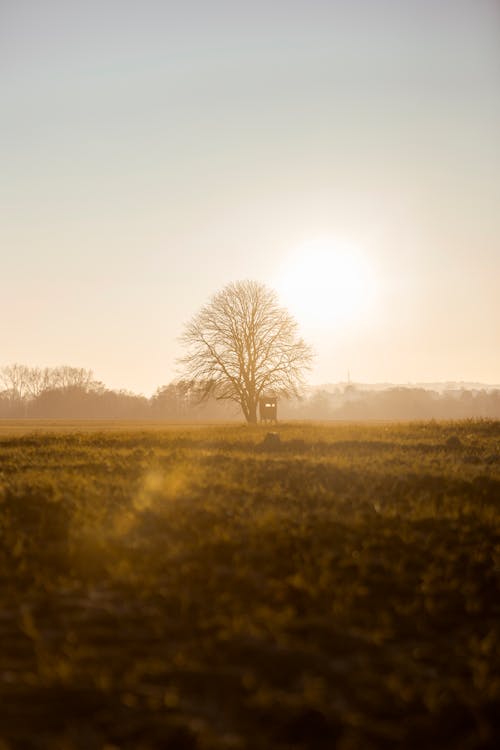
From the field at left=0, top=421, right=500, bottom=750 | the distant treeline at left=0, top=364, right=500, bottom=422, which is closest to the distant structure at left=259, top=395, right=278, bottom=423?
the field at left=0, top=421, right=500, bottom=750

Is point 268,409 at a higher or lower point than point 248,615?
higher

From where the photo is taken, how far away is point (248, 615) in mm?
6840

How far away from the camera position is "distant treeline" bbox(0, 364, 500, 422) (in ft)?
374

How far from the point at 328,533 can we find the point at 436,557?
1.70 meters

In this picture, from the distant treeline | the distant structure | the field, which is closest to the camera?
the field

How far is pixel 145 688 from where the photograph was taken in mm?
5434

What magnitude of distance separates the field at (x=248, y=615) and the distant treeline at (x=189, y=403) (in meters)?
95.1

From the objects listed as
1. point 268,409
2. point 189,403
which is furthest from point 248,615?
point 189,403

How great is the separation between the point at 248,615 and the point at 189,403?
101 metres

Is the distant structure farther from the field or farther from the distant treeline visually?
the distant treeline

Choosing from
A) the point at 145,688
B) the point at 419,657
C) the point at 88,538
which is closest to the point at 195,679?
the point at 145,688

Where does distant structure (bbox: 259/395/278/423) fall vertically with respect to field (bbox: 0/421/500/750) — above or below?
above

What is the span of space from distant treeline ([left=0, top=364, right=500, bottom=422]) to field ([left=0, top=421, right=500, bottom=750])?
95.1 m

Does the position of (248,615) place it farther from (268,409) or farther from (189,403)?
(189,403)
